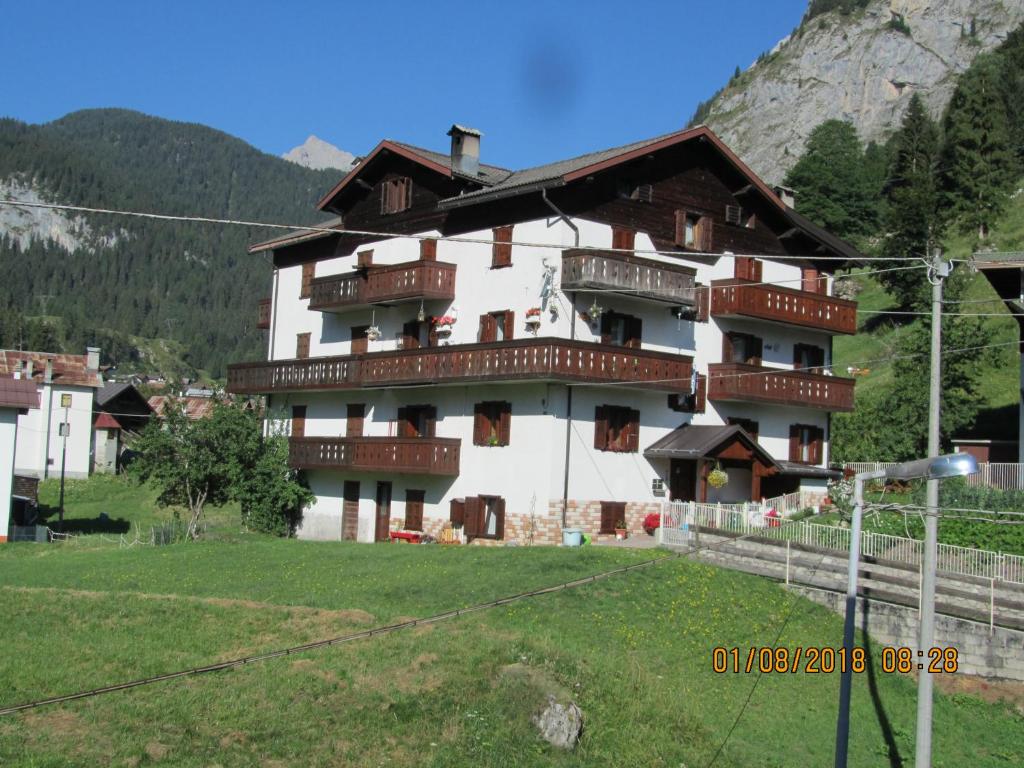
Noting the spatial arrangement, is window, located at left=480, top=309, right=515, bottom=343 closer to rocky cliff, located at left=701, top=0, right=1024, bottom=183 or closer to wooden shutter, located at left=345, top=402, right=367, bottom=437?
wooden shutter, located at left=345, top=402, right=367, bottom=437

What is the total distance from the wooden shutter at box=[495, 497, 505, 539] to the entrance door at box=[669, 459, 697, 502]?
5.96 meters

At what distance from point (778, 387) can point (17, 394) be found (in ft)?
92.2

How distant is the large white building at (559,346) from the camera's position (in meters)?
37.4

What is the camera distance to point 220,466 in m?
43.7

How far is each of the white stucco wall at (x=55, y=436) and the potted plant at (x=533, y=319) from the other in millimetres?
54596

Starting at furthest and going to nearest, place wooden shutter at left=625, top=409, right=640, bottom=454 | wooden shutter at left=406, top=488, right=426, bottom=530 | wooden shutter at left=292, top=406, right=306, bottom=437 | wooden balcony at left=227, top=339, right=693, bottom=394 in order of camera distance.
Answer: wooden shutter at left=292, top=406, right=306, bottom=437 → wooden shutter at left=406, top=488, right=426, bottom=530 → wooden shutter at left=625, top=409, right=640, bottom=454 → wooden balcony at left=227, top=339, right=693, bottom=394

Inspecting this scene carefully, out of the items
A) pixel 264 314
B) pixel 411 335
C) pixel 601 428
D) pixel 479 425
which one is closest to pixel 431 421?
pixel 479 425

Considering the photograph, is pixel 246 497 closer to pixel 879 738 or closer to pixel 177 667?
pixel 177 667

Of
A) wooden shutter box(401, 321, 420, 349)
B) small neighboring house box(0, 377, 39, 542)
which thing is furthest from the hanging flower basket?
small neighboring house box(0, 377, 39, 542)

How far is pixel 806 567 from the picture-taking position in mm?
29641

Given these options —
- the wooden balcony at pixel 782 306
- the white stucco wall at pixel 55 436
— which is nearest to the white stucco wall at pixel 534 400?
the wooden balcony at pixel 782 306

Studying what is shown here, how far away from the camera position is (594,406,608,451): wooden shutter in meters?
37.9

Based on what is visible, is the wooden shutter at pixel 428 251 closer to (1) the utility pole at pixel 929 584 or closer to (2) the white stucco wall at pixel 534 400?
(2) the white stucco wall at pixel 534 400

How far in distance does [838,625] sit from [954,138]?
81.3m
